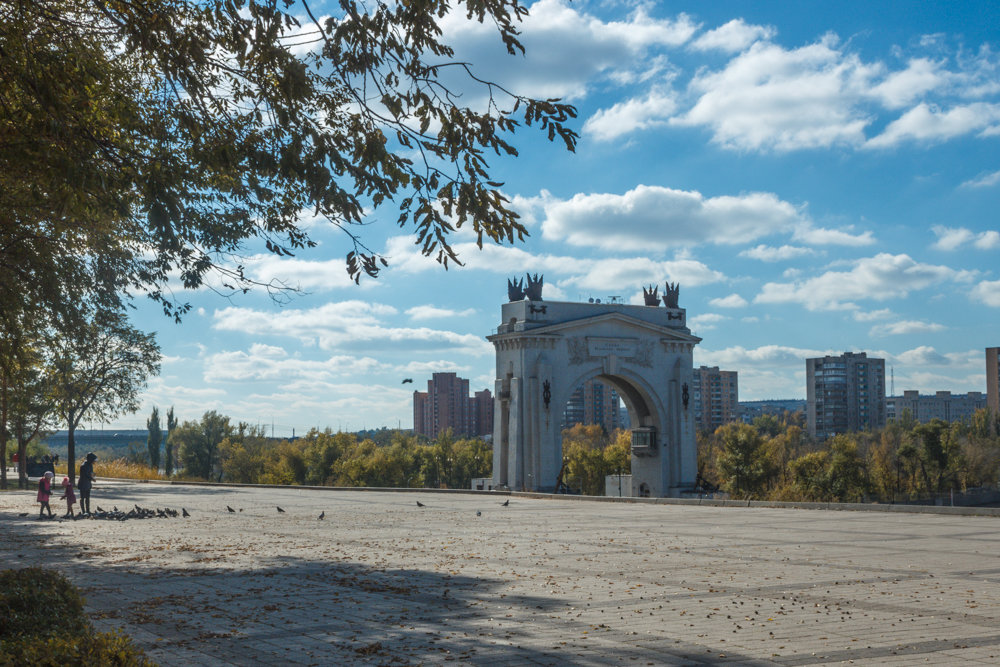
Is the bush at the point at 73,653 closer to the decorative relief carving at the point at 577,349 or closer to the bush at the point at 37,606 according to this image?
the bush at the point at 37,606

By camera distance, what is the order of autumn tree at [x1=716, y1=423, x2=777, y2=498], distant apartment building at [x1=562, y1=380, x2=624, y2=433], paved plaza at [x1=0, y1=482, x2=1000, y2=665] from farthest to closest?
distant apartment building at [x1=562, y1=380, x2=624, y2=433] < autumn tree at [x1=716, y1=423, x2=777, y2=498] < paved plaza at [x1=0, y1=482, x2=1000, y2=665]

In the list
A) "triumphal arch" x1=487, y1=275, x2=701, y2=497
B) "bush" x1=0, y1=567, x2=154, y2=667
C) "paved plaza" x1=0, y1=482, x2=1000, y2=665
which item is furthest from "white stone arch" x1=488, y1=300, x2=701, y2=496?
"bush" x1=0, y1=567, x2=154, y2=667

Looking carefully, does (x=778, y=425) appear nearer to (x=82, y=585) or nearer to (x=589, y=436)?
(x=589, y=436)

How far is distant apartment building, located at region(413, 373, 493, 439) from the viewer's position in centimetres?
18212

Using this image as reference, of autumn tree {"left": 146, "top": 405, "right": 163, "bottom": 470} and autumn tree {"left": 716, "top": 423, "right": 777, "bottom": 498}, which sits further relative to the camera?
autumn tree {"left": 146, "top": 405, "right": 163, "bottom": 470}

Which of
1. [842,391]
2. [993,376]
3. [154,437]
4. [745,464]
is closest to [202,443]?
[154,437]

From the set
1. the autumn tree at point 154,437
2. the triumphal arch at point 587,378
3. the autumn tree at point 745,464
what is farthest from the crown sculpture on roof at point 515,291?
the autumn tree at point 154,437

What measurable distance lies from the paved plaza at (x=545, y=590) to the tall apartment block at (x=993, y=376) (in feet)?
403

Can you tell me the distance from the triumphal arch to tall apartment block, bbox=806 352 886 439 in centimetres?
12053

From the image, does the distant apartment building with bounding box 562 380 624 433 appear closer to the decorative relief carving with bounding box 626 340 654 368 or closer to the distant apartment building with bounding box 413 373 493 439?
the distant apartment building with bounding box 413 373 493 439

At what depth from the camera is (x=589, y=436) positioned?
125875 mm

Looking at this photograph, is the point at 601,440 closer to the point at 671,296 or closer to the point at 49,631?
the point at 671,296

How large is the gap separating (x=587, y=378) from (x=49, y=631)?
43280 millimetres

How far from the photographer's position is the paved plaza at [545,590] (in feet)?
26.3
